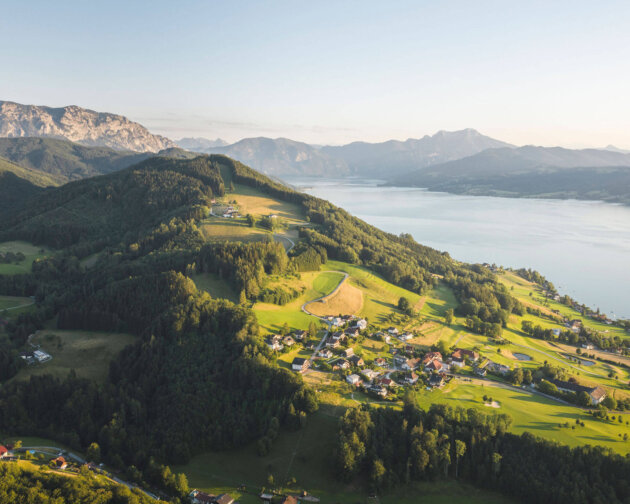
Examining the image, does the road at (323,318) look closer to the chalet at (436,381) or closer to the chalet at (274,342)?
the chalet at (274,342)

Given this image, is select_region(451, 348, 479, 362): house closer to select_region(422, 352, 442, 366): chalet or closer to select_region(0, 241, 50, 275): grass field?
select_region(422, 352, 442, 366): chalet

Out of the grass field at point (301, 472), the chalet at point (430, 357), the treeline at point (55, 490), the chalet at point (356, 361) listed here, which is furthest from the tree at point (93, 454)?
the chalet at point (430, 357)

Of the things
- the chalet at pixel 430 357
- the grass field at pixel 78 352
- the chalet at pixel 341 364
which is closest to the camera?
the grass field at pixel 78 352

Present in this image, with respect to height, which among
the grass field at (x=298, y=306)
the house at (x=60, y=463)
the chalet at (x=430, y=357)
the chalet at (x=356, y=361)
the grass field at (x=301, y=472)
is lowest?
the grass field at (x=301, y=472)

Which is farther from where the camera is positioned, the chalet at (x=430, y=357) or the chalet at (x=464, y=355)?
the chalet at (x=464, y=355)

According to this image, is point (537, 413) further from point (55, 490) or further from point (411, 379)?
point (55, 490)

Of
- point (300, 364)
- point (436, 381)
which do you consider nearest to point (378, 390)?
point (436, 381)

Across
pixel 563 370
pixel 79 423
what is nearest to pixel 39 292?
pixel 79 423
